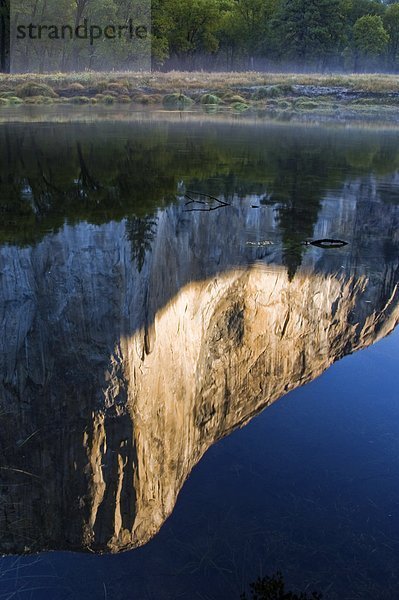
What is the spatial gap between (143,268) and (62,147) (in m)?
10.7

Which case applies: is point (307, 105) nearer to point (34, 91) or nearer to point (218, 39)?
point (34, 91)

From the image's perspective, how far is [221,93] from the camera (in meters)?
42.7

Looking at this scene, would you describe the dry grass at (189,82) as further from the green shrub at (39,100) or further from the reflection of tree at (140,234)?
the reflection of tree at (140,234)

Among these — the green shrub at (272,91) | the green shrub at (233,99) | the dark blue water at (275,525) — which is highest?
the green shrub at (272,91)

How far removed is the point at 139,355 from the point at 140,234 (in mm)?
3278

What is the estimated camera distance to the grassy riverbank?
1527 inches

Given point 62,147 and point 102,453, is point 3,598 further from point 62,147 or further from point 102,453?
point 62,147

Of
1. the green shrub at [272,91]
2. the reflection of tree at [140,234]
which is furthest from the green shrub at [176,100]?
the reflection of tree at [140,234]

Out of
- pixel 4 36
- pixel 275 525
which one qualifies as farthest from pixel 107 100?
pixel 275 525

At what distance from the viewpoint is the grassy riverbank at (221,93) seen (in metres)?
38.8

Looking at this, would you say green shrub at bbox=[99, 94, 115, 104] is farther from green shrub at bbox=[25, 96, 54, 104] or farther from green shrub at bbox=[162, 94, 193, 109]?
green shrub at bbox=[162, 94, 193, 109]

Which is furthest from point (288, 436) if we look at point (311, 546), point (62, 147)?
point (62, 147)

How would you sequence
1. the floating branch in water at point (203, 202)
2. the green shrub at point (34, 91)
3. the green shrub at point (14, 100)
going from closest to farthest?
the floating branch in water at point (203, 202), the green shrub at point (14, 100), the green shrub at point (34, 91)

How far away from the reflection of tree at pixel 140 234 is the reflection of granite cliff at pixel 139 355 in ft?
0.37
